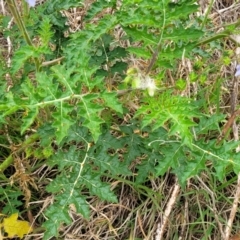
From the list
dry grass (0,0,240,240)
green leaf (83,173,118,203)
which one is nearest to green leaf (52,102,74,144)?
green leaf (83,173,118,203)

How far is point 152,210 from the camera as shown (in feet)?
6.79

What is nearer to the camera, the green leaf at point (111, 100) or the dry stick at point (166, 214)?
the green leaf at point (111, 100)

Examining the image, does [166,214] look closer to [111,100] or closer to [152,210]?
[152,210]

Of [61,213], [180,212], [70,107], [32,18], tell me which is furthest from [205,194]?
[32,18]

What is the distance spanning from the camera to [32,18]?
6.54ft

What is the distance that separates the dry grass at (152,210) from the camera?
2.04m

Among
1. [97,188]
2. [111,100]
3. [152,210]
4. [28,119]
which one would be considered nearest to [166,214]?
[152,210]

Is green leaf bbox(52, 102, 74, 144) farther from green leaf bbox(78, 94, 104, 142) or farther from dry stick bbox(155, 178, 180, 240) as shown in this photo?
dry stick bbox(155, 178, 180, 240)

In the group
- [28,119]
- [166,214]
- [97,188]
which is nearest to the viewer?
[28,119]

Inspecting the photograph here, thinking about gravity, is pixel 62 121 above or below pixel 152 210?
above

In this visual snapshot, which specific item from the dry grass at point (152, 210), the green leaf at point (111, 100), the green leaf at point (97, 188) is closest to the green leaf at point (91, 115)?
the green leaf at point (111, 100)

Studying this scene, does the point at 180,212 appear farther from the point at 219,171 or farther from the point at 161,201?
the point at 219,171

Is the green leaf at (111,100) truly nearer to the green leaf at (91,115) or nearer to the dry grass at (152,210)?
the green leaf at (91,115)

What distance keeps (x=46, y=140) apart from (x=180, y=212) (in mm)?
623
